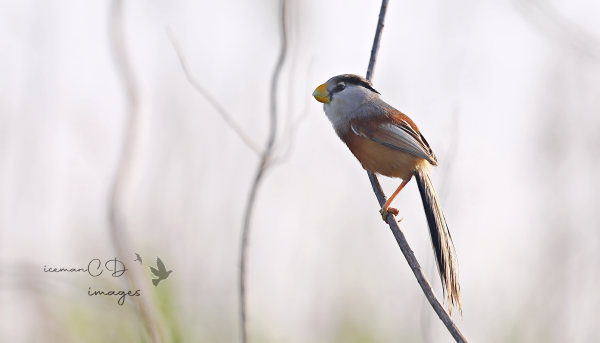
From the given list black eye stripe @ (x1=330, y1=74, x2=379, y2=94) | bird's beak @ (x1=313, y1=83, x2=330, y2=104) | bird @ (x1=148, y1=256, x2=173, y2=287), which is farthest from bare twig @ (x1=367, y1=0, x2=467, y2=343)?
bird @ (x1=148, y1=256, x2=173, y2=287)

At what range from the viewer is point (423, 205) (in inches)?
134

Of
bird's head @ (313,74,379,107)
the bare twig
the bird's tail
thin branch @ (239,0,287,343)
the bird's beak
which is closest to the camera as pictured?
the bare twig

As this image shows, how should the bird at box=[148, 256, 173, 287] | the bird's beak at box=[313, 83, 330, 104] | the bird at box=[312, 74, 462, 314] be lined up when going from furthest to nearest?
the bird's beak at box=[313, 83, 330, 104]
the bird at box=[148, 256, 173, 287]
the bird at box=[312, 74, 462, 314]

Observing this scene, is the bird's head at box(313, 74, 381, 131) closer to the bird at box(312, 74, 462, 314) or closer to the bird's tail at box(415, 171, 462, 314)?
the bird at box(312, 74, 462, 314)

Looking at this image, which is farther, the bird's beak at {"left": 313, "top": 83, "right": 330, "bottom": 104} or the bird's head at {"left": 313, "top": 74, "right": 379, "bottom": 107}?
the bird's beak at {"left": 313, "top": 83, "right": 330, "bottom": 104}

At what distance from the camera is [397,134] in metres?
3.71

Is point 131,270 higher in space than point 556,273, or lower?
higher

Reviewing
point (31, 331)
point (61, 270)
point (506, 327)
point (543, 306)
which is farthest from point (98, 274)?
point (543, 306)

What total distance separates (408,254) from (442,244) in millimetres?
820

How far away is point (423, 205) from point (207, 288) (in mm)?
2266

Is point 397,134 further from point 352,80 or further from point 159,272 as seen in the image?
point 159,272

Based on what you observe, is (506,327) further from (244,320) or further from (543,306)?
(244,320)

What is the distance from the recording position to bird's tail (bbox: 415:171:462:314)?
299cm

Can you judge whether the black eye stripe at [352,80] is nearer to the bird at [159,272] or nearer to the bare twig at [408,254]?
the bare twig at [408,254]
